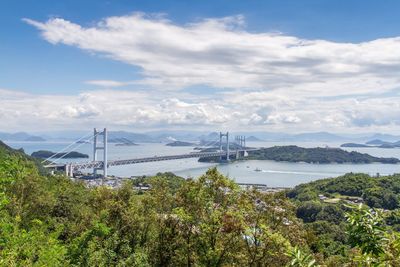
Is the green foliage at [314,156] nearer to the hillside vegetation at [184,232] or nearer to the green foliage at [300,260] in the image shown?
the hillside vegetation at [184,232]

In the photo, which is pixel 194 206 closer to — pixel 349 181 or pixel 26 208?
pixel 26 208

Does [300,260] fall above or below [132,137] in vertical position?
below

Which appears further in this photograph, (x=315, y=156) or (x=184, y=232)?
(x=315, y=156)

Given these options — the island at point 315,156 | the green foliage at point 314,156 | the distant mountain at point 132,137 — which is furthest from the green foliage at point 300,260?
the distant mountain at point 132,137

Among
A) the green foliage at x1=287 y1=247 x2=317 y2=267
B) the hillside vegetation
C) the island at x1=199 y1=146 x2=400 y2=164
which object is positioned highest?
the green foliage at x1=287 y1=247 x2=317 y2=267

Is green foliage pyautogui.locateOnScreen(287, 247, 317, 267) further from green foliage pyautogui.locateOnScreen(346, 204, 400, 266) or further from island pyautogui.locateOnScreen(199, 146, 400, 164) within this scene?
island pyautogui.locateOnScreen(199, 146, 400, 164)

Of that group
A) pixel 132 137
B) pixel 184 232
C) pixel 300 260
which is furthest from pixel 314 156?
pixel 132 137

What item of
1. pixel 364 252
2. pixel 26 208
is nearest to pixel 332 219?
pixel 26 208

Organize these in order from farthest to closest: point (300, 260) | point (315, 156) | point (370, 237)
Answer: point (315, 156) < point (370, 237) < point (300, 260)

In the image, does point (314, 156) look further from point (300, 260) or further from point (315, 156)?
point (300, 260)

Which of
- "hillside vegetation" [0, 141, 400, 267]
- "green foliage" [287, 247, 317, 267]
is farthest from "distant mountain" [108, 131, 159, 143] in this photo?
"green foliage" [287, 247, 317, 267]

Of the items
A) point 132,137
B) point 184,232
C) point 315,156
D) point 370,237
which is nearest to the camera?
point 370,237

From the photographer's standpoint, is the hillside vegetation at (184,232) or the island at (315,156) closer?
the hillside vegetation at (184,232)
